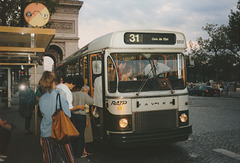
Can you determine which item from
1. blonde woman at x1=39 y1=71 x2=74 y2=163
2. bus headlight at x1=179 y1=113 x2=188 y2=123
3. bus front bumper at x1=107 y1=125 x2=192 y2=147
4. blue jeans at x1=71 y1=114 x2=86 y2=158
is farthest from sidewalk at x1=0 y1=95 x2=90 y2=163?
bus headlight at x1=179 y1=113 x2=188 y2=123

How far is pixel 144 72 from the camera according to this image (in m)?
5.75

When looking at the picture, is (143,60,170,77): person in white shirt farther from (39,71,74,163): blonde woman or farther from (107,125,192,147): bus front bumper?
(39,71,74,163): blonde woman

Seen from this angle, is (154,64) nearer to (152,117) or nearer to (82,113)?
(152,117)

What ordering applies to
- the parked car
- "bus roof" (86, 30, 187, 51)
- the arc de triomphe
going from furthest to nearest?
Answer: the arc de triomphe < the parked car < "bus roof" (86, 30, 187, 51)

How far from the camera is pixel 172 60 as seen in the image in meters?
6.07

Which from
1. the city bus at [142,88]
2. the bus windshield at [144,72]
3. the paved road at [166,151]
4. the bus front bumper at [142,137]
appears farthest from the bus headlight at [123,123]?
the paved road at [166,151]

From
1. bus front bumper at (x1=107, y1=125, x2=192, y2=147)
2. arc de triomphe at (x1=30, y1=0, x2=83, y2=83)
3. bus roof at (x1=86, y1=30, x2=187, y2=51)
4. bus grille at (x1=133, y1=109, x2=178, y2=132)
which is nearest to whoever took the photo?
bus front bumper at (x1=107, y1=125, x2=192, y2=147)

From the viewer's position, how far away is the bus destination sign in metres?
5.80

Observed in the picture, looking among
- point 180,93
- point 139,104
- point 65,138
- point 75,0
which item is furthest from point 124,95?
point 75,0

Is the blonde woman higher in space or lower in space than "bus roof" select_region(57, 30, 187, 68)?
lower

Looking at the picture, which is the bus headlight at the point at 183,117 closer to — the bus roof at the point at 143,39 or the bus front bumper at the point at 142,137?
the bus front bumper at the point at 142,137

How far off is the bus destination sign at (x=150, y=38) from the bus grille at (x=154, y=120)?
1527 mm

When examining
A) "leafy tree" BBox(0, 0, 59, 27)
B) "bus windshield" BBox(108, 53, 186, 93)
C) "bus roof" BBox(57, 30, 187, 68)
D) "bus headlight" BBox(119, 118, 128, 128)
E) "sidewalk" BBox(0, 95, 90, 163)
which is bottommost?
"sidewalk" BBox(0, 95, 90, 163)

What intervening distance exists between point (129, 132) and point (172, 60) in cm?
191
